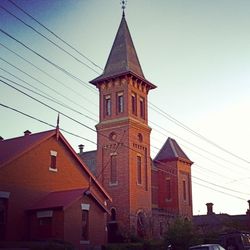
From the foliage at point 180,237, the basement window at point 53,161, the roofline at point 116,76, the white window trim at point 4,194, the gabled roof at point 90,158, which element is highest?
the roofline at point 116,76

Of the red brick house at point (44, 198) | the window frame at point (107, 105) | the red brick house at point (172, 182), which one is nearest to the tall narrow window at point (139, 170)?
the window frame at point (107, 105)

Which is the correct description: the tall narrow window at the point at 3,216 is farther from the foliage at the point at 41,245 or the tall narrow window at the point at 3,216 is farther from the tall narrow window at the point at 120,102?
the tall narrow window at the point at 120,102

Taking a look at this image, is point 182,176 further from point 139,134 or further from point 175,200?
point 139,134

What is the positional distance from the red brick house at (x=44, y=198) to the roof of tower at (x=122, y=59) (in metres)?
18.1

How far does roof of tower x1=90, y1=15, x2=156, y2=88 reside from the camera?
5431 centimetres

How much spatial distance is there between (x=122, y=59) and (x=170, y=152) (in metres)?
16.2

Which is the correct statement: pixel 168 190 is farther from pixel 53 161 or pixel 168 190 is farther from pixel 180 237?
pixel 53 161

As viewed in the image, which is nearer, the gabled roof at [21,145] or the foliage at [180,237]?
the gabled roof at [21,145]

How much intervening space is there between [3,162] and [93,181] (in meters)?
10.6

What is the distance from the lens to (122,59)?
55188 mm

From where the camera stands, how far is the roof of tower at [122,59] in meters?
54.3

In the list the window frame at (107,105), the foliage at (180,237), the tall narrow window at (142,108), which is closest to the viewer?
the foliage at (180,237)

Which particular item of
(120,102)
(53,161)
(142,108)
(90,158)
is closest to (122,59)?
(120,102)

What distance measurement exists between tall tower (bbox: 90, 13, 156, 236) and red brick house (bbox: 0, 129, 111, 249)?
43.2 ft
